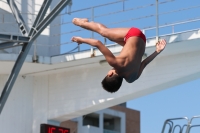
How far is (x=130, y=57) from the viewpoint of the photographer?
6.23 m

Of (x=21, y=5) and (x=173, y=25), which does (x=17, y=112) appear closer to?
(x=21, y=5)

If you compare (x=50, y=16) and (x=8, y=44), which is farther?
(x=8, y=44)

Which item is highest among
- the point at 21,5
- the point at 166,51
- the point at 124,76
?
the point at 21,5

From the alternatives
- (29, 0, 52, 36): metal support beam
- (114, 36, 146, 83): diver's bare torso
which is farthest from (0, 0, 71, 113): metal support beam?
(114, 36, 146, 83): diver's bare torso

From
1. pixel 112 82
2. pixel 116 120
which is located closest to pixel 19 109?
pixel 112 82

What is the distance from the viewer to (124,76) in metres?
6.35

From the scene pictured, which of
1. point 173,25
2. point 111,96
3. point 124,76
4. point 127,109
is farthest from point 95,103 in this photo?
point 127,109

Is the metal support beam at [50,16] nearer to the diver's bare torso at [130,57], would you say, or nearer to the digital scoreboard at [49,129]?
the digital scoreboard at [49,129]

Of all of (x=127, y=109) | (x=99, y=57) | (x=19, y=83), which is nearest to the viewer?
(x=99, y=57)

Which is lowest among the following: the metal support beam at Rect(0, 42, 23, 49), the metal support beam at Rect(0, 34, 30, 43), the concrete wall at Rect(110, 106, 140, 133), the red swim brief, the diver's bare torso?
the concrete wall at Rect(110, 106, 140, 133)

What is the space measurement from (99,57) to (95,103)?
4.04 feet

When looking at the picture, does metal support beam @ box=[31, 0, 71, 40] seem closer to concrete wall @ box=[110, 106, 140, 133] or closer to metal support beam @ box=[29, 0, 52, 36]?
metal support beam @ box=[29, 0, 52, 36]

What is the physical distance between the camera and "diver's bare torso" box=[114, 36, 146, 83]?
621 centimetres

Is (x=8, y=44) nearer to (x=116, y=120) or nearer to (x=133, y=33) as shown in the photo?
(x=133, y=33)
